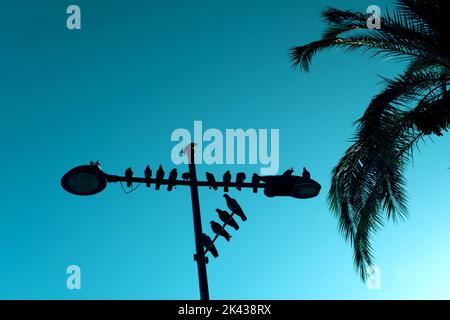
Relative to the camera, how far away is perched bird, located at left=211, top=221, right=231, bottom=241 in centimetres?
585

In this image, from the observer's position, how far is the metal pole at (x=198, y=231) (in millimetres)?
5380

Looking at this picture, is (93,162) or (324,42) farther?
(324,42)

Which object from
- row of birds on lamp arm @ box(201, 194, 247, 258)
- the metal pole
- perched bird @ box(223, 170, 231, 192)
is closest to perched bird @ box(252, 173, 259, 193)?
perched bird @ box(223, 170, 231, 192)

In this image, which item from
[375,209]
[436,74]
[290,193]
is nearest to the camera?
[290,193]

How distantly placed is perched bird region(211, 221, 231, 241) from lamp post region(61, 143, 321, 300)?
0.18 metres

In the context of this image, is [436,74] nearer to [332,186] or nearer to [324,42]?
[324,42]

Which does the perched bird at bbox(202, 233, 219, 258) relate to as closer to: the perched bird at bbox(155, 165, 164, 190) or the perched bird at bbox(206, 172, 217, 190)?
the perched bird at bbox(206, 172, 217, 190)

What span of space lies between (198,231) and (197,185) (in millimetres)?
608

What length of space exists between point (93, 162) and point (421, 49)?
5.21 m

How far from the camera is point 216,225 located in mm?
5906

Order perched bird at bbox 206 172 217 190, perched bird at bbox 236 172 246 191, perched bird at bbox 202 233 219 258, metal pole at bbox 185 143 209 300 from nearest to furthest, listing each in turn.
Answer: metal pole at bbox 185 143 209 300 → perched bird at bbox 202 233 219 258 → perched bird at bbox 206 172 217 190 → perched bird at bbox 236 172 246 191
